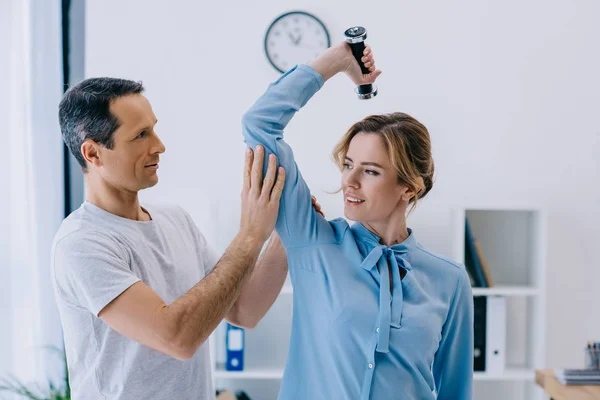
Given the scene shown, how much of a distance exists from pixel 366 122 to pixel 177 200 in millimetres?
1715

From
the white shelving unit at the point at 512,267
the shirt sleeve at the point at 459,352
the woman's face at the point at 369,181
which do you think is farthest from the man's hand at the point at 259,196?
the white shelving unit at the point at 512,267

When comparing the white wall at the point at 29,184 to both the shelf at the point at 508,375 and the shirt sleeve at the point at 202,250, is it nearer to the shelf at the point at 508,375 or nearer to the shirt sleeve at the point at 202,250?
the shirt sleeve at the point at 202,250

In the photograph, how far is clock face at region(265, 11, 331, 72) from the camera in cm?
298

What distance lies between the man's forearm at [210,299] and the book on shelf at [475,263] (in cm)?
163

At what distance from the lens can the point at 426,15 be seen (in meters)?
3.01

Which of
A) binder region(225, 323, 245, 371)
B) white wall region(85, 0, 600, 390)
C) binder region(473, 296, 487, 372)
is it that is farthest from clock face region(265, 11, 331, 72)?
binder region(473, 296, 487, 372)

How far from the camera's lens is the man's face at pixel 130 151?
149 cm

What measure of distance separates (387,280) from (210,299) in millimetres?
388

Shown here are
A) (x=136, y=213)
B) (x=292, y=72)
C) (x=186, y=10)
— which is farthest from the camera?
(x=186, y=10)

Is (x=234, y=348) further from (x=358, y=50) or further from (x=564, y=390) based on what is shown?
(x=358, y=50)

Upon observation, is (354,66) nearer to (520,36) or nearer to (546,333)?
(520,36)

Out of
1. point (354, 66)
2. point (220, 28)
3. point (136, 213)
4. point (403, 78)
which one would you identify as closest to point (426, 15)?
point (403, 78)

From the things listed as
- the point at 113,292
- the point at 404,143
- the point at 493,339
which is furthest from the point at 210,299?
the point at 493,339

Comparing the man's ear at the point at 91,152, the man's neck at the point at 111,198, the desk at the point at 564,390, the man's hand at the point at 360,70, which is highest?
the man's hand at the point at 360,70
